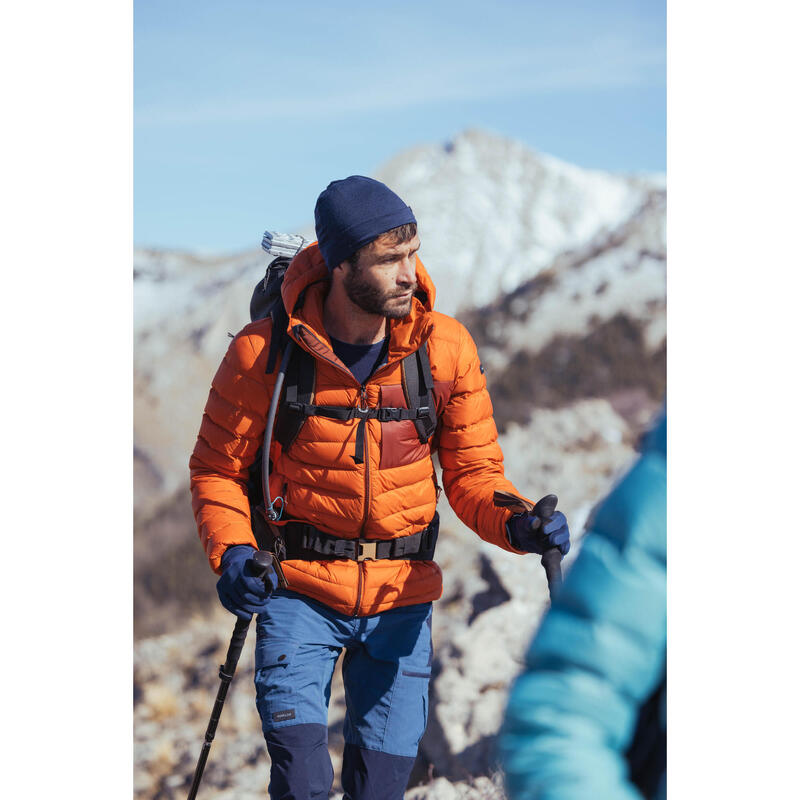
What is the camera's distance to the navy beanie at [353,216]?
90.5 inches

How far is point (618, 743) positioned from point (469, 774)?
23.5 inches

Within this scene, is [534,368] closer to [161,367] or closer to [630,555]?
[630,555]

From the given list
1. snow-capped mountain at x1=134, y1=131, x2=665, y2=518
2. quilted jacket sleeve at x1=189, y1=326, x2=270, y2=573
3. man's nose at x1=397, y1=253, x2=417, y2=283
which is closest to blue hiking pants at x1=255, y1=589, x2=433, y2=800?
quilted jacket sleeve at x1=189, y1=326, x2=270, y2=573

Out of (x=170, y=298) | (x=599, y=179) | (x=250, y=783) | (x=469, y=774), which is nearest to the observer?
(x=469, y=774)

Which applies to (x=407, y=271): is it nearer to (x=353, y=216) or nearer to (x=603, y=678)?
(x=353, y=216)

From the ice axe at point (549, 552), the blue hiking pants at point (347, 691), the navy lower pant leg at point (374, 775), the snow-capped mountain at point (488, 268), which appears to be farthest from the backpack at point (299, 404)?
the snow-capped mountain at point (488, 268)

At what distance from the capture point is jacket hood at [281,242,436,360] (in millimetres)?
2379

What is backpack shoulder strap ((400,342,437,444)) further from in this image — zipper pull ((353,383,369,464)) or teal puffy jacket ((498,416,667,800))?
teal puffy jacket ((498,416,667,800))

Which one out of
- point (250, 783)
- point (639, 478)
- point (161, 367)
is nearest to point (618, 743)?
point (639, 478)

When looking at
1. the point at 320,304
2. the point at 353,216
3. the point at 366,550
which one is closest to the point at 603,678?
the point at 366,550

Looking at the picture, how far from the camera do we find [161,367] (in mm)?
5203

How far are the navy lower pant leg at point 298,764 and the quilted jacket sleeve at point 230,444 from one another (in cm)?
43

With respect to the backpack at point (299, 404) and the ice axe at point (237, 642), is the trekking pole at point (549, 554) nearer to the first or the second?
the backpack at point (299, 404)

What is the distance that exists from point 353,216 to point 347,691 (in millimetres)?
1196
